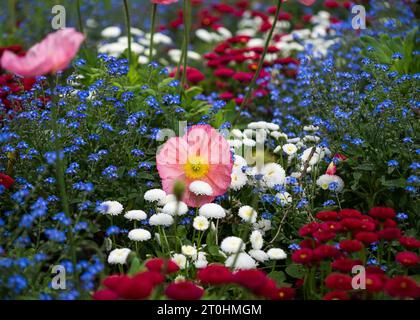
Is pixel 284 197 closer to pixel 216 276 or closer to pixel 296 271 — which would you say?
pixel 296 271

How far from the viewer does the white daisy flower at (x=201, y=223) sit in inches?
112

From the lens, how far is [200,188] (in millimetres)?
2979

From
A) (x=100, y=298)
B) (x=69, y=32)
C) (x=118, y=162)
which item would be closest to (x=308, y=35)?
(x=118, y=162)

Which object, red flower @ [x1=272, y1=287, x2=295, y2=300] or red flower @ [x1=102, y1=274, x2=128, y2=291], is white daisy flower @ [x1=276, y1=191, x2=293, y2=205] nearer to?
red flower @ [x1=272, y1=287, x2=295, y2=300]

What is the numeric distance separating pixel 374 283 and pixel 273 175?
116cm

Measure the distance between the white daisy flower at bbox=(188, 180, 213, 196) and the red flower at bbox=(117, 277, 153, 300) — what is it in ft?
3.34

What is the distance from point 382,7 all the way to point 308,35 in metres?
0.71

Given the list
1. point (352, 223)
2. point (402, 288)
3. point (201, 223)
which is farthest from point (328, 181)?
point (402, 288)

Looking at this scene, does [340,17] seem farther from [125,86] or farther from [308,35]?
[125,86]

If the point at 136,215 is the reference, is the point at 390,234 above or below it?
below

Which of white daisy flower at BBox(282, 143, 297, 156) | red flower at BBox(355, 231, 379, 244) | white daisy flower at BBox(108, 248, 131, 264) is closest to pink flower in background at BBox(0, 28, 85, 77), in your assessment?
white daisy flower at BBox(108, 248, 131, 264)

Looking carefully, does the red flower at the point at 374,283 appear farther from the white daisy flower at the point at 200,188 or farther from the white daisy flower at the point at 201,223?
the white daisy flower at the point at 200,188

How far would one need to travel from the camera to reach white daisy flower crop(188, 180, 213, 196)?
9.74 ft

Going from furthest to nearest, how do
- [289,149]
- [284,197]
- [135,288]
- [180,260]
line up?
[289,149] < [284,197] < [180,260] < [135,288]
